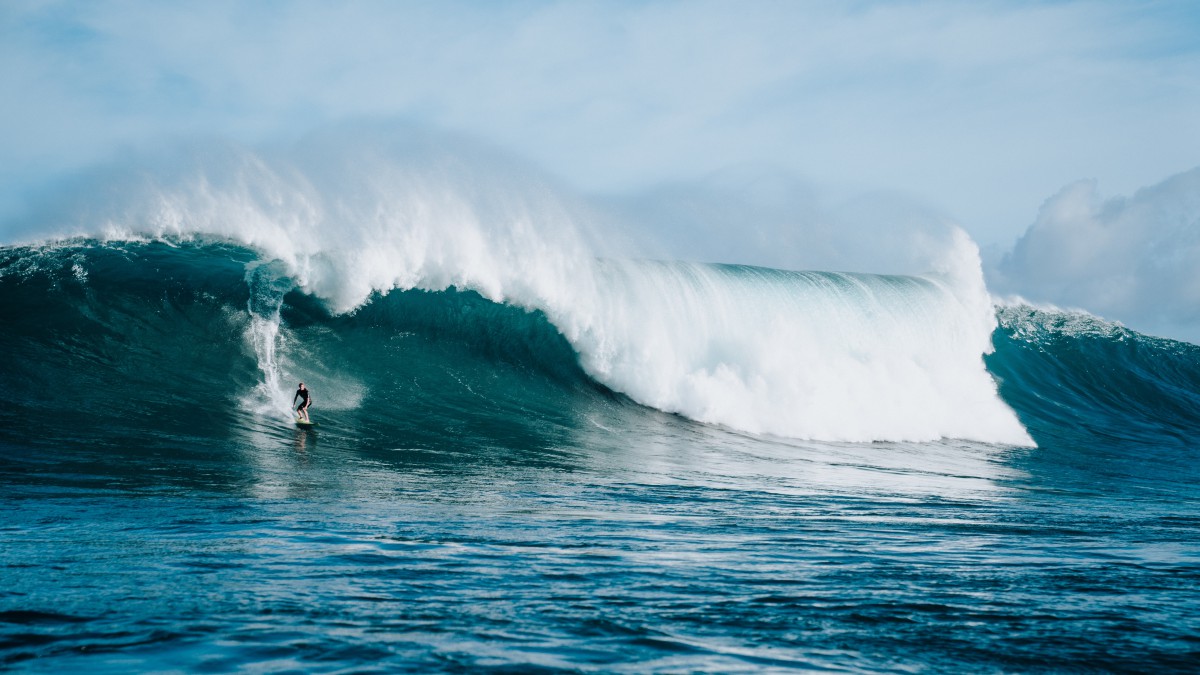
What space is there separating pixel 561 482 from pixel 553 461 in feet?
5.02

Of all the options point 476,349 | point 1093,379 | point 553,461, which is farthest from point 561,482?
point 1093,379

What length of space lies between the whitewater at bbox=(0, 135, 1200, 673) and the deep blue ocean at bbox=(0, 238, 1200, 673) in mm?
39

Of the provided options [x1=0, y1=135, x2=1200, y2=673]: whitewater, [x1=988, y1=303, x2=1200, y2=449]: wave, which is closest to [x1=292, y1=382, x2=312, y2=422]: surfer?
[x1=0, y1=135, x2=1200, y2=673]: whitewater

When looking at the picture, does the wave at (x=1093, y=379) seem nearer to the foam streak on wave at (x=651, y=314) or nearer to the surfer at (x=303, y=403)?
the foam streak on wave at (x=651, y=314)

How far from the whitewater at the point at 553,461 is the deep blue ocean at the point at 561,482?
4cm

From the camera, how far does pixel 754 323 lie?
61.1 ft

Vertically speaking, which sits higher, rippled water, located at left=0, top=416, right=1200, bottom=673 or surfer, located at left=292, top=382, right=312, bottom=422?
surfer, located at left=292, top=382, right=312, bottom=422

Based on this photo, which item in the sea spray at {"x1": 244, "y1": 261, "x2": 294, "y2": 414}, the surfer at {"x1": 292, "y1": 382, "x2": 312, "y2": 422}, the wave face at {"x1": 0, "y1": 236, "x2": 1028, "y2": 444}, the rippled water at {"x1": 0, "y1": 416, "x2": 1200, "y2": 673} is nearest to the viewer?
the rippled water at {"x1": 0, "y1": 416, "x2": 1200, "y2": 673}

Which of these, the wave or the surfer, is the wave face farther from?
the wave

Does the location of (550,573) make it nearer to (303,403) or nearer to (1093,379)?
(303,403)

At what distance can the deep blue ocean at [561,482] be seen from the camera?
383 cm

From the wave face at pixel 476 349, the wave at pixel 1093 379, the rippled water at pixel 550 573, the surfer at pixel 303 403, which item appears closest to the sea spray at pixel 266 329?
the wave face at pixel 476 349

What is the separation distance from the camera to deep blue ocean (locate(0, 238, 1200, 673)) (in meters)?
3.83

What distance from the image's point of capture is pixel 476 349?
15469 mm
